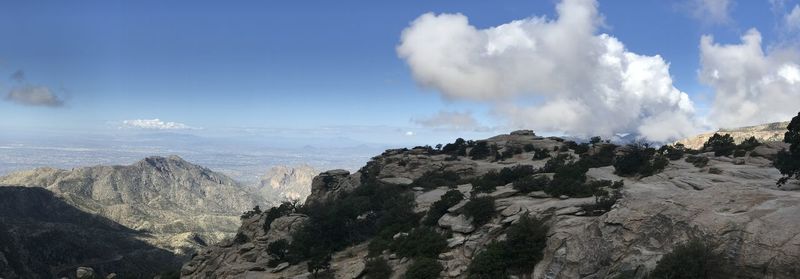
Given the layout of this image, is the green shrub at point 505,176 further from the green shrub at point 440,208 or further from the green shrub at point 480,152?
the green shrub at point 480,152

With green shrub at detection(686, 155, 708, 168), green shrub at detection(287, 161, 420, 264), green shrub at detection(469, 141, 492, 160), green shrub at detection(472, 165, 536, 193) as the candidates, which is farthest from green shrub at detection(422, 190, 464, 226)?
→ green shrub at detection(469, 141, 492, 160)

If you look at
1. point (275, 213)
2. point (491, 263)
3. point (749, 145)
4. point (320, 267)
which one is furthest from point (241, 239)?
point (749, 145)

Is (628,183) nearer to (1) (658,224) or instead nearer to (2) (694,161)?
(2) (694,161)

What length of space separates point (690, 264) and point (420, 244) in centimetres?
2052

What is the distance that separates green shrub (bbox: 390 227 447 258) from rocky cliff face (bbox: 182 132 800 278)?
0.74 meters

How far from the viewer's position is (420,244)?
38.9 metres

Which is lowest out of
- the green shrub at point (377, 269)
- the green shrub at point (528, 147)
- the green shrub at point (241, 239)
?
the green shrub at point (241, 239)

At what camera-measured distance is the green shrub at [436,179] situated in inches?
2852

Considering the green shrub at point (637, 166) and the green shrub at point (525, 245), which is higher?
the green shrub at point (637, 166)

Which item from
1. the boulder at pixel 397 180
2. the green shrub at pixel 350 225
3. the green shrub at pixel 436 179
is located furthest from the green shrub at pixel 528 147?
the green shrub at pixel 350 225

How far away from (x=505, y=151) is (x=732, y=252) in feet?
242

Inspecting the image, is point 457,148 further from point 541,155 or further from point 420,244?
point 420,244

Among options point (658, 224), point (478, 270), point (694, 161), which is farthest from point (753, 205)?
point (694, 161)

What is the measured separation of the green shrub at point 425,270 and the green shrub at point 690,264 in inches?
574
